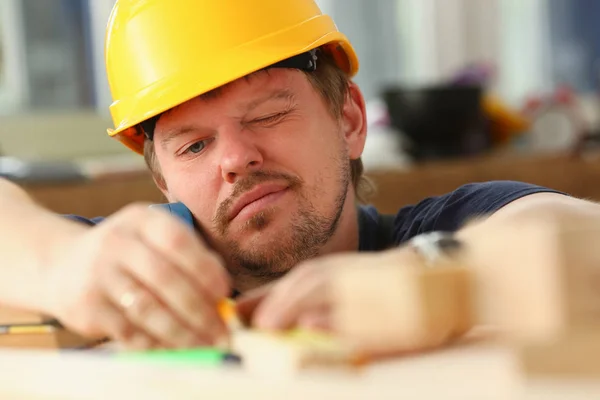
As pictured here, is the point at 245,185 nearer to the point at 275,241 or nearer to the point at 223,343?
the point at 275,241

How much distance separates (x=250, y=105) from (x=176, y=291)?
0.65 metres

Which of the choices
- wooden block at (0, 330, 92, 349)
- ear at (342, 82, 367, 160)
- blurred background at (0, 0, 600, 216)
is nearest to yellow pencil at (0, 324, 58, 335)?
wooden block at (0, 330, 92, 349)

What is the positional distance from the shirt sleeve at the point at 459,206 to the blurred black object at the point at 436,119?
7.74 feet

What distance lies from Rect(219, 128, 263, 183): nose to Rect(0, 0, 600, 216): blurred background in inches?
54.3

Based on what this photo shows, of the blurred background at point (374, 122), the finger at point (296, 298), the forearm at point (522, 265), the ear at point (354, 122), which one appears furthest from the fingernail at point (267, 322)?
the blurred background at point (374, 122)

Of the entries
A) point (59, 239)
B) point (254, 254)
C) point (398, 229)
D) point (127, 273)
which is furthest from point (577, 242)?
point (398, 229)

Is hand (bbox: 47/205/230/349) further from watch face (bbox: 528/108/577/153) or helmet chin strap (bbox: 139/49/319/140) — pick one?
watch face (bbox: 528/108/577/153)

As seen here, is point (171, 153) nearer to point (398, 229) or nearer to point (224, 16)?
point (224, 16)

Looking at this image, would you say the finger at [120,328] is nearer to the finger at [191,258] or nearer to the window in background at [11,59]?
the finger at [191,258]

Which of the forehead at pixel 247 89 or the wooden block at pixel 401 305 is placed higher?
the wooden block at pixel 401 305

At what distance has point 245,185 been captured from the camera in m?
1.15

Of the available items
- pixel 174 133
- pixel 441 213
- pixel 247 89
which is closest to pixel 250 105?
pixel 247 89

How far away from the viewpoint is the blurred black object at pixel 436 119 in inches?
145

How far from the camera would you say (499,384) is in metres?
0.38
